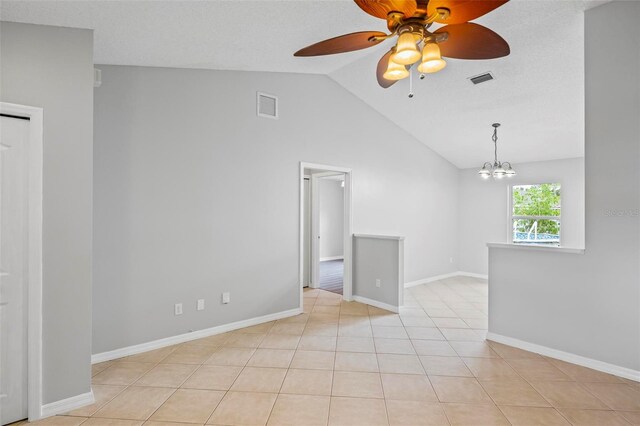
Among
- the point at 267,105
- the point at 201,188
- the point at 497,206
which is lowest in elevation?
the point at 497,206

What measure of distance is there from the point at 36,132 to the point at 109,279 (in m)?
1.40

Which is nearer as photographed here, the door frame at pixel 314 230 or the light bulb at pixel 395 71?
the light bulb at pixel 395 71

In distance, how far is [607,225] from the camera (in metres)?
2.77

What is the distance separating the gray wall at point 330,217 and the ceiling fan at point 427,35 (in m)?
7.35

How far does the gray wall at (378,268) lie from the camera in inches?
176

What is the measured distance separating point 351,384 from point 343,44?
2458 mm

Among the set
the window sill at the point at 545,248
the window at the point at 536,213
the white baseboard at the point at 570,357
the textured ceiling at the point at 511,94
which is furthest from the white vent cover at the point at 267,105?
the window at the point at 536,213

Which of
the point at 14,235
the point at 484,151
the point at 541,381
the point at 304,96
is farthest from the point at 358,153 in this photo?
the point at 14,235

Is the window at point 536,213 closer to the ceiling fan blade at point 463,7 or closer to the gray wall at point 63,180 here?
the ceiling fan blade at point 463,7

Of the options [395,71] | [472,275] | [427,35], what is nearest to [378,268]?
[395,71]

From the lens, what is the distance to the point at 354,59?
409 centimetres

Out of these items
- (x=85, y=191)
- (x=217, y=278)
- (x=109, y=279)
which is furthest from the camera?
(x=217, y=278)

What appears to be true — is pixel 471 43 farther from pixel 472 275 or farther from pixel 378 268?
pixel 472 275

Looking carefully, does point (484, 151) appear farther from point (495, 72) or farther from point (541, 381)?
point (541, 381)
